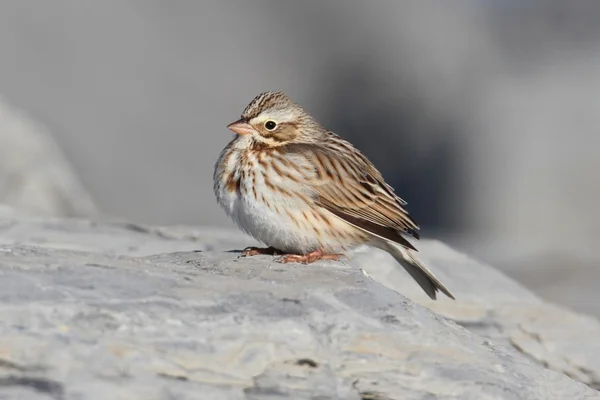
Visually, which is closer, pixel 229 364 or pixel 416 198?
pixel 229 364

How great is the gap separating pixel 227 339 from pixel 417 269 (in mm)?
2835

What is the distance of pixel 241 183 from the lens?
699 centimetres

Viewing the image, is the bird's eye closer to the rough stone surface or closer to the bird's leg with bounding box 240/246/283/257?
the bird's leg with bounding box 240/246/283/257

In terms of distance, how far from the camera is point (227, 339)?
491 centimetres

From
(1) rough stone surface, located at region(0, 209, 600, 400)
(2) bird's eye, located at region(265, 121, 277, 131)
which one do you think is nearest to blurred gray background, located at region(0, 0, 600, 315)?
(2) bird's eye, located at region(265, 121, 277, 131)

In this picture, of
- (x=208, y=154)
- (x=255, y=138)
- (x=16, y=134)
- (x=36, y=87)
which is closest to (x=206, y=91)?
(x=208, y=154)

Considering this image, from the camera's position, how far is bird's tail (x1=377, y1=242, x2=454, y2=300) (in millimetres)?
7465

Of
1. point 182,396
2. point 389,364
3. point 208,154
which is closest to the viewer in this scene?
point 182,396

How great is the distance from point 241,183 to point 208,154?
281 inches

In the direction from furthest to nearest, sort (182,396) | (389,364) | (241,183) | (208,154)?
1. (208,154)
2. (241,183)
3. (389,364)
4. (182,396)

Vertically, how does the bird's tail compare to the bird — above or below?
below

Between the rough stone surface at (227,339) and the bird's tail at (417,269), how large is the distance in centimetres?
133

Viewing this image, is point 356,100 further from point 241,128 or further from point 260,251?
point 260,251

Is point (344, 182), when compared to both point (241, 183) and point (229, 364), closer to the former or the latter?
point (241, 183)
